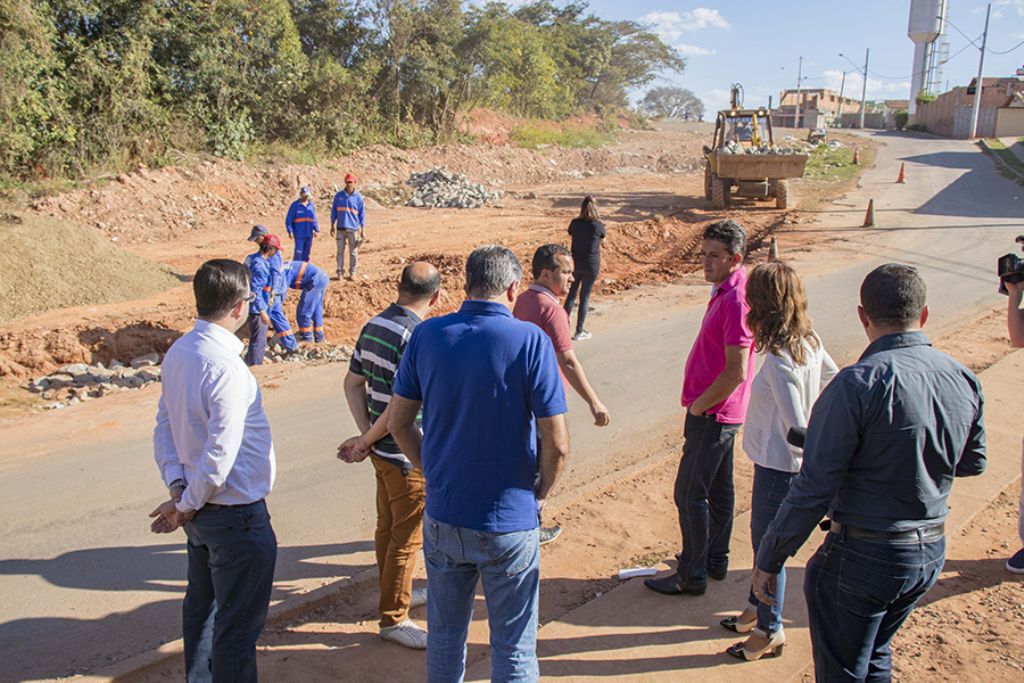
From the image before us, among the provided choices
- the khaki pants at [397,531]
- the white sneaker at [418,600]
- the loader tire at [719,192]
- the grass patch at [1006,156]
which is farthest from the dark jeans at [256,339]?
the grass patch at [1006,156]

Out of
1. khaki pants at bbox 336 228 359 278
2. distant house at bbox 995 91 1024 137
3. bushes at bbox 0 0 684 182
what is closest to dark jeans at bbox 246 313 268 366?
khaki pants at bbox 336 228 359 278

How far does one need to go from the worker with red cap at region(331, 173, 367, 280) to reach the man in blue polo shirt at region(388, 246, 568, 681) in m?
11.4

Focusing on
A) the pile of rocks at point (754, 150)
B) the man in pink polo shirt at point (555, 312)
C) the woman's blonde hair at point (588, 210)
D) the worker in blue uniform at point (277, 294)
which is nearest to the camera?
the man in pink polo shirt at point (555, 312)

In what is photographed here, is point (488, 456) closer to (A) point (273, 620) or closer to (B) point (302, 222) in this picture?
(A) point (273, 620)

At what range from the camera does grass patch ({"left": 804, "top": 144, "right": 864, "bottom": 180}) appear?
29.8m

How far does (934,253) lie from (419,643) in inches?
614

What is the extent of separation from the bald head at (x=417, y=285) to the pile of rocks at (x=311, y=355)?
615 cm

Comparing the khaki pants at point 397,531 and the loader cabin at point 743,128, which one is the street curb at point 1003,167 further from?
the khaki pants at point 397,531

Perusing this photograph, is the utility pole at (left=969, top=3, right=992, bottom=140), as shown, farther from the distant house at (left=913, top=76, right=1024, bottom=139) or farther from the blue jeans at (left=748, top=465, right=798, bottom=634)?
the blue jeans at (left=748, top=465, right=798, bottom=634)

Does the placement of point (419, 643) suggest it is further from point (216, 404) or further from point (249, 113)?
Answer: point (249, 113)

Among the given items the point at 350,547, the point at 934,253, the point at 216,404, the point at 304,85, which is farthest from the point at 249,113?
the point at 216,404

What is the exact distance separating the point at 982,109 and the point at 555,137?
2993cm

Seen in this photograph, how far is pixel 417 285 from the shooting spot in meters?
3.87

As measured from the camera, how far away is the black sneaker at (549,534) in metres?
5.20
